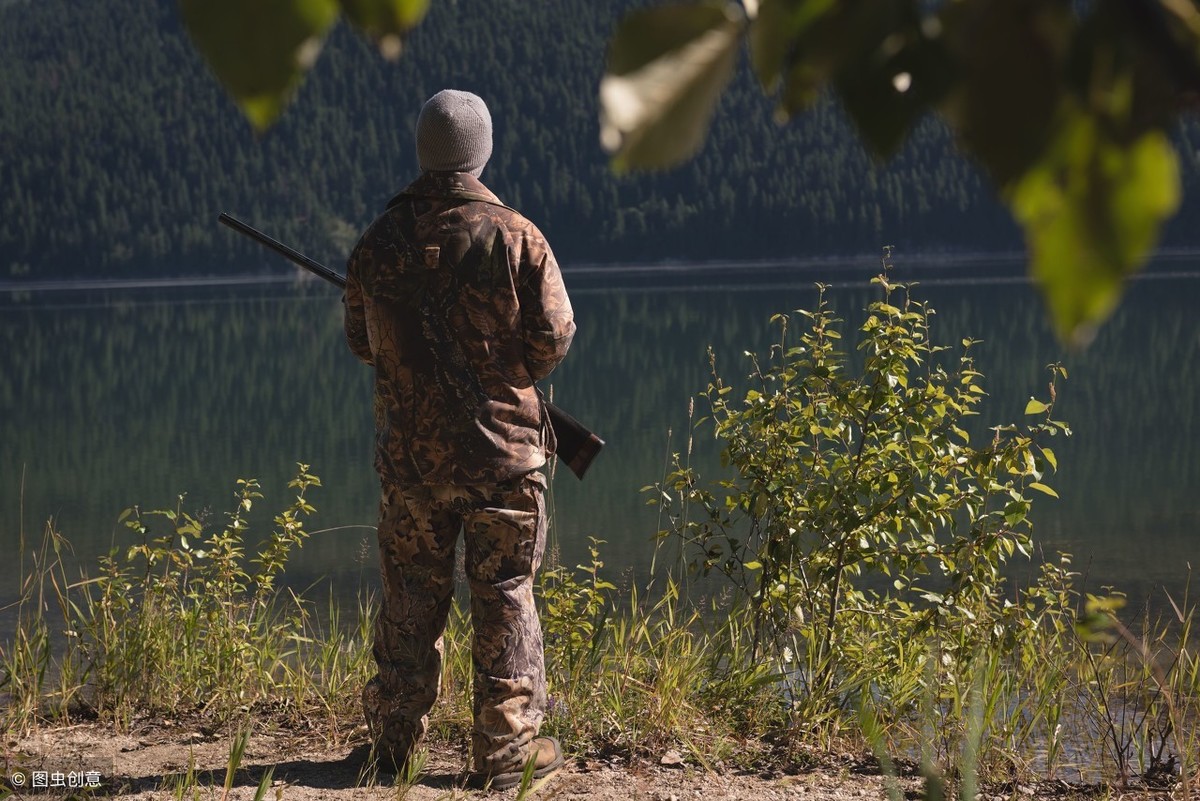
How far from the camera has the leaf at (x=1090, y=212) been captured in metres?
0.59

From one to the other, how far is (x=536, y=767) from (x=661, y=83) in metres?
3.50

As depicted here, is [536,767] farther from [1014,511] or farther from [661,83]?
[661,83]

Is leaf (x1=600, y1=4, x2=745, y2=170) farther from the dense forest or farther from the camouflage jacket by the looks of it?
the dense forest

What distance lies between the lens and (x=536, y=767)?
3.97 meters

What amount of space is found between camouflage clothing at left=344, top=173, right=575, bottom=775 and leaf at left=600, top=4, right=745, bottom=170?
2973mm

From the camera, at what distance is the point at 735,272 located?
90000 mm

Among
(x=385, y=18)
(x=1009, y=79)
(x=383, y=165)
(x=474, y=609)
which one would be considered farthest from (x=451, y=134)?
(x=383, y=165)

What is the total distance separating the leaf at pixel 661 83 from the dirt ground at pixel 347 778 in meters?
3.10

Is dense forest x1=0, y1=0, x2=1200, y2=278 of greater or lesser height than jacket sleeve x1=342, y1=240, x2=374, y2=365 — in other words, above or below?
above

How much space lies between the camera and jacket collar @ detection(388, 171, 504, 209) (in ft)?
12.1

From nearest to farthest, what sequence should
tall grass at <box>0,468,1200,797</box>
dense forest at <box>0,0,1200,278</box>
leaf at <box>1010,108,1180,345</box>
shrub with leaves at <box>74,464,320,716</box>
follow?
leaf at <box>1010,108,1180,345</box>
tall grass at <box>0,468,1200,797</box>
shrub with leaves at <box>74,464,320,716</box>
dense forest at <box>0,0,1200,278</box>

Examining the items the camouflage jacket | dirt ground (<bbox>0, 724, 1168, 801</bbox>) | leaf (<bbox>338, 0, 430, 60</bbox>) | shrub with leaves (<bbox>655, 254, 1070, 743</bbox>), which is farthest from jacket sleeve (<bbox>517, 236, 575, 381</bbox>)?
leaf (<bbox>338, 0, 430, 60</bbox>)

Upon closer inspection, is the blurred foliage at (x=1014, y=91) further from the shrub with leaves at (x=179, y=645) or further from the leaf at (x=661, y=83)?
the shrub with leaves at (x=179, y=645)

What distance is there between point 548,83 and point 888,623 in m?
127
